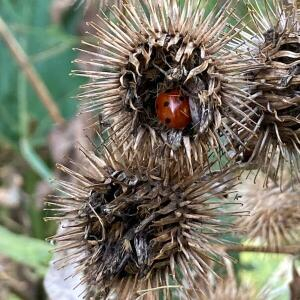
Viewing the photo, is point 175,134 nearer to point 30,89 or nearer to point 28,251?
point 28,251

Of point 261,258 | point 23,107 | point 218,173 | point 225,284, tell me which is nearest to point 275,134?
point 218,173

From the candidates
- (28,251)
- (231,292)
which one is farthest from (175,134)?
(28,251)

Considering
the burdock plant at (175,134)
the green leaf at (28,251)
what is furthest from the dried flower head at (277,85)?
the green leaf at (28,251)

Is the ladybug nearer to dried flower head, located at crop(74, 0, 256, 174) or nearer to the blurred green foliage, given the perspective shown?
dried flower head, located at crop(74, 0, 256, 174)

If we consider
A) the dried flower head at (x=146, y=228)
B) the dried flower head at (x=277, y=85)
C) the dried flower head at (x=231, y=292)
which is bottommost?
the dried flower head at (x=231, y=292)

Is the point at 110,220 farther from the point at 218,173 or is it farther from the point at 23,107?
the point at 23,107

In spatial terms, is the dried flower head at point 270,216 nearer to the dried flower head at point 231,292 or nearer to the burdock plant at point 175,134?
the dried flower head at point 231,292
